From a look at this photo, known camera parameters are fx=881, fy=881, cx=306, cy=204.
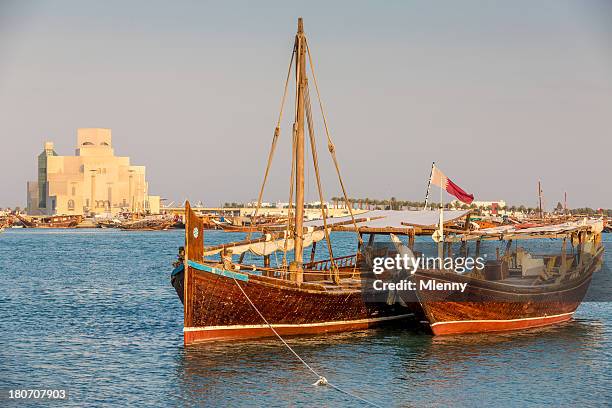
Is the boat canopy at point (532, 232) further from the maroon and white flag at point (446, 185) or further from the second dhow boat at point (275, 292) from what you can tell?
the second dhow boat at point (275, 292)

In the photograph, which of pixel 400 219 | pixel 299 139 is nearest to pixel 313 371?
pixel 299 139

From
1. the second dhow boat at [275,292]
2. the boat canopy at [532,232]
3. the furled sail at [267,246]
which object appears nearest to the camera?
Answer: the second dhow boat at [275,292]

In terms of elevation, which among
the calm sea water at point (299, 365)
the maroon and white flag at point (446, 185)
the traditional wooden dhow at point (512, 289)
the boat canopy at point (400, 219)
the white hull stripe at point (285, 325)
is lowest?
the calm sea water at point (299, 365)

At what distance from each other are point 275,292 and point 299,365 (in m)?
4.12

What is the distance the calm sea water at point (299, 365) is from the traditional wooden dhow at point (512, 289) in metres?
0.76

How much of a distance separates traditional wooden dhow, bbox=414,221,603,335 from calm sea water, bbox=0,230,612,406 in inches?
30.0

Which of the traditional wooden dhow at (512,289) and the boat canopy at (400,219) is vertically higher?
the boat canopy at (400,219)

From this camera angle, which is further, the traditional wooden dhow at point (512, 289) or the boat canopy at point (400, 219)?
the boat canopy at point (400, 219)

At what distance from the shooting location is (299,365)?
31594 mm

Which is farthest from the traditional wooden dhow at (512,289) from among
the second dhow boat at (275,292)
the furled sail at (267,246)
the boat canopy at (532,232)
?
the furled sail at (267,246)

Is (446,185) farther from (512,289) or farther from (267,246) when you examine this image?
(267,246)

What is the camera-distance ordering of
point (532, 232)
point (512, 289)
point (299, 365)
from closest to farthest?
point (299, 365)
point (512, 289)
point (532, 232)

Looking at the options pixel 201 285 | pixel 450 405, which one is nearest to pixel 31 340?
pixel 201 285

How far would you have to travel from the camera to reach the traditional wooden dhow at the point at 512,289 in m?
36.2
